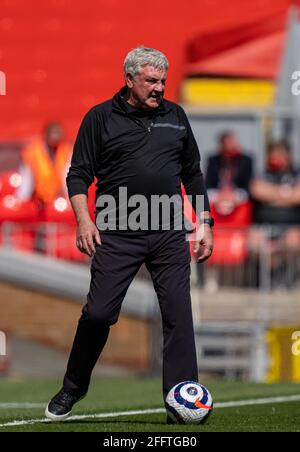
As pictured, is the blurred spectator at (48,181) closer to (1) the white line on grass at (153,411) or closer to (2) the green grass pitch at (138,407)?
(2) the green grass pitch at (138,407)

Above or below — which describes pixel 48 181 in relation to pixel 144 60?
below

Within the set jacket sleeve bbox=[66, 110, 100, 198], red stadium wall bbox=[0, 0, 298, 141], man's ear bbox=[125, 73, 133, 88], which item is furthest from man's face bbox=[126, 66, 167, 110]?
red stadium wall bbox=[0, 0, 298, 141]

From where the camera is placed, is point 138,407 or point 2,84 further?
point 2,84

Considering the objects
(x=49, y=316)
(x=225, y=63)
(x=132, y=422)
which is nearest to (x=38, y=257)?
(x=49, y=316)

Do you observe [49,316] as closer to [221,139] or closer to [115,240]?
[221,139]

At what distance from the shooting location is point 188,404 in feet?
26.7

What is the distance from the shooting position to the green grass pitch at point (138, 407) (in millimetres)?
8016

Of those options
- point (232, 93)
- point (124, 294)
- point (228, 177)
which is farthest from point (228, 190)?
point (124, 294)

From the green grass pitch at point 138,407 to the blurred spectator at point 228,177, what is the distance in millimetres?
2211

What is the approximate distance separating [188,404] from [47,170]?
8686mm

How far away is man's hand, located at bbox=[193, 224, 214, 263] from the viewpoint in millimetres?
8305

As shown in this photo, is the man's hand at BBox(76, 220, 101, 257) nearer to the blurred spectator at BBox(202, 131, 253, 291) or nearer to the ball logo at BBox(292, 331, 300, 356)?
the ball logo at BBox(292, 331, 300, 356)

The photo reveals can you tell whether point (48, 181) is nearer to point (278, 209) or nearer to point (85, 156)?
point (278, 209)

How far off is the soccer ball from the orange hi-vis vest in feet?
27.7
